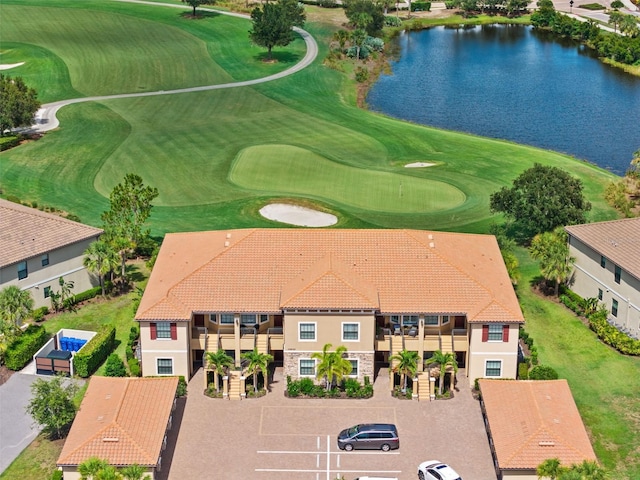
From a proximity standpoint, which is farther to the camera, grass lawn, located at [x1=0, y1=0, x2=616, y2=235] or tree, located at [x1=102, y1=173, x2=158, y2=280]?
grass lawn, located at [x1=0, y1=0, x2=616, y2=235]

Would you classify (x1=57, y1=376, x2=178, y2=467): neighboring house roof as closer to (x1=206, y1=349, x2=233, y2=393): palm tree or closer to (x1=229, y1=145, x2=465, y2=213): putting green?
(x1=206, y1=349, x2=233, y2=393): palm tree

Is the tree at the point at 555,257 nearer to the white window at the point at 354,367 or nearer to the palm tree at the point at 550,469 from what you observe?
the white window at the point at 354,367

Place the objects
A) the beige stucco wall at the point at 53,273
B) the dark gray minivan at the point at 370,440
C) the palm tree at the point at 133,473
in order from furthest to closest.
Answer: the beige stucco wall at the point at 53,273, the dark gray minivan at the point at 370,440, the palm tree at the point at 133,473

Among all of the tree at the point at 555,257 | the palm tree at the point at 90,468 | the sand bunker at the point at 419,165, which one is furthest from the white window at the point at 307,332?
the sand bunker at the point at 419,165

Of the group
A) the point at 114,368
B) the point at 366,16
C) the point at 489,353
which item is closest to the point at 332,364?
the point at 489,353

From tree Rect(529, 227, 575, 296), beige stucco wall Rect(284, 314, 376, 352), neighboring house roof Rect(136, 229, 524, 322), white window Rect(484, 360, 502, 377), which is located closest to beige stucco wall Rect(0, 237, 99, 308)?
neighboring house roof Rect(136, 229, 524, 322)
